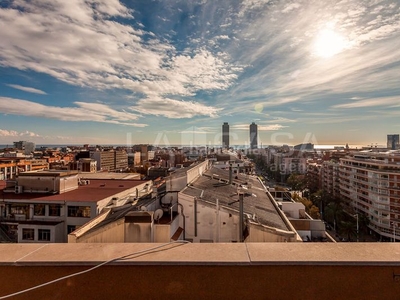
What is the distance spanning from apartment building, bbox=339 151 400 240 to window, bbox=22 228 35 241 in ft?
130

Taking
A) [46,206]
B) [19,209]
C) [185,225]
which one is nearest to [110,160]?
[19,209]

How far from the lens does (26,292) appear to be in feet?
6.77

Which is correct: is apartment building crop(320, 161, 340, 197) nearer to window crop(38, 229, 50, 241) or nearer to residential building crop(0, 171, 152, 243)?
residential building crop(0, 171, 152, 243)

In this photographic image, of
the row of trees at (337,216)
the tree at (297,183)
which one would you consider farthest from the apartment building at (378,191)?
the tree at (297,183)

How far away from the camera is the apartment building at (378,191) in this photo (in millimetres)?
35594

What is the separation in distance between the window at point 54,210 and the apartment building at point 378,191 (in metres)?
38.5

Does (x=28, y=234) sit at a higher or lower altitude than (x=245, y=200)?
lower

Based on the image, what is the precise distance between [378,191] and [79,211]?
1540 inches

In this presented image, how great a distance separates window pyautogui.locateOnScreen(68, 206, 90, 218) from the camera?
18.5 metres

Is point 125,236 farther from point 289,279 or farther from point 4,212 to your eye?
point 4,212

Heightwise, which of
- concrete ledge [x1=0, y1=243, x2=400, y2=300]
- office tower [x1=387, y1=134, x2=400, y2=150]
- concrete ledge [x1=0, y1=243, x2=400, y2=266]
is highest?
office tower [x1=387, y1=134, x2=400, y2=150]

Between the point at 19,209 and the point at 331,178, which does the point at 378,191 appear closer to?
the point at 331,178

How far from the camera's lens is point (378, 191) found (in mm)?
37844

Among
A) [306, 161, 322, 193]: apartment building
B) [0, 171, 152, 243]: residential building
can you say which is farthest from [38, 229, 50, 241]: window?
[306, 161, 322, 193]: apartment building
